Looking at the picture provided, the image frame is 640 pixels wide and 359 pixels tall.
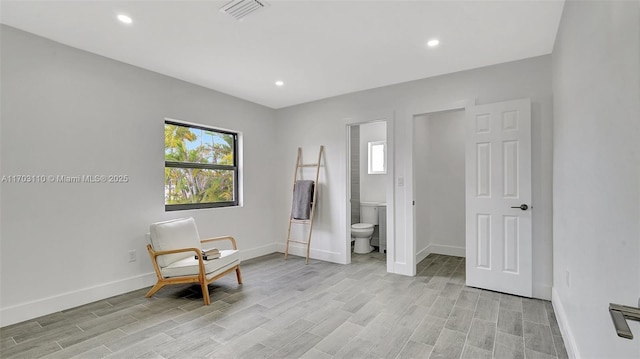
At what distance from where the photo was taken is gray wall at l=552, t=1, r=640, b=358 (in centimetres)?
102

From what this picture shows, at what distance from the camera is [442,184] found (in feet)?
16.4

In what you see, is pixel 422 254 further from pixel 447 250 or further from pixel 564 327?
pixel 564 327

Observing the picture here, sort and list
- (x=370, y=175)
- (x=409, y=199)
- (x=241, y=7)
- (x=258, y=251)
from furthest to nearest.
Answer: (x=370, y=175) → (x=258, y=251) → (x=409, y=199) → (x=241, y=7)

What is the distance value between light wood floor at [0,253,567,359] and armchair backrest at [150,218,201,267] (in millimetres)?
415

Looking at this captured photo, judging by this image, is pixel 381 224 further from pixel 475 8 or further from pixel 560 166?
pixel 475 8

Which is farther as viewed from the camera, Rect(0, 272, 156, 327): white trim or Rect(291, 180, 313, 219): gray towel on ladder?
Rect(291, 180, 313, 219): gray towel on ladder

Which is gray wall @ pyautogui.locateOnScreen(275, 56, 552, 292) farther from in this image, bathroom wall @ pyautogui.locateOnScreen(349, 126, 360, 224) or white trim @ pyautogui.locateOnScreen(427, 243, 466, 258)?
white trim @ pyautogui.locateOnScreen(427, 243, 466, 258)

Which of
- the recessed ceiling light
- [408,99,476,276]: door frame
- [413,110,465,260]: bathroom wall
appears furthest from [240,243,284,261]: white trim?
the recessed ceiling light

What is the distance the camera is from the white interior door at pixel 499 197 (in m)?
3.07

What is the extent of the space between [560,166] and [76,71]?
182 inches

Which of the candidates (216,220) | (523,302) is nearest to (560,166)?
(523,302)

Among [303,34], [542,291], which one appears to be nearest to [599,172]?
[542,291]

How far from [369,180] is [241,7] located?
4035 mm

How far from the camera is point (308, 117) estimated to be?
191 inches
